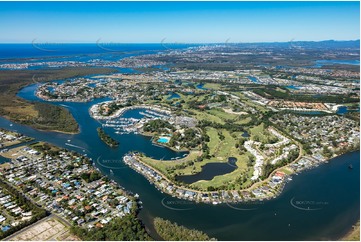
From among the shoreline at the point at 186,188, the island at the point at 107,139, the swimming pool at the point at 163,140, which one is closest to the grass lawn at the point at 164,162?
the shoreline at the point at 186,188

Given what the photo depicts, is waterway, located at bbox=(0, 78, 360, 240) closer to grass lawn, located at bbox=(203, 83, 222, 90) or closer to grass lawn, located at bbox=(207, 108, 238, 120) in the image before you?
grass lawn, located at bbox=(207, 108, 238, 120)

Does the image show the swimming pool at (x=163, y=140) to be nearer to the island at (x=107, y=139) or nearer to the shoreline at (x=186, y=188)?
the island at (x=107, y=139)

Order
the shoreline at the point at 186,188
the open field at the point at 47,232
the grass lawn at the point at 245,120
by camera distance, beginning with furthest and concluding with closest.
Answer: the grass lawn at the point at 245,120, the shoreline at the point at 186,188, the open field at the point at 47,232

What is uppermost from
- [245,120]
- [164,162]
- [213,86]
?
[213,86]

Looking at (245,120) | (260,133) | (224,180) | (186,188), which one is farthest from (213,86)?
(186,188)

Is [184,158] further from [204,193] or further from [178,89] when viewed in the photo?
[178,89]

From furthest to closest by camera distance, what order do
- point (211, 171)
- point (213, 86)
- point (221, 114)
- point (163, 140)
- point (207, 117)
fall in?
point (213, 86)
point (221, 114)
point (207, 117)
point (163, 140)
point (211, 171)

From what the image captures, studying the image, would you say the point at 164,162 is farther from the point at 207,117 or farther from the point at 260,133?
the point at 207,117

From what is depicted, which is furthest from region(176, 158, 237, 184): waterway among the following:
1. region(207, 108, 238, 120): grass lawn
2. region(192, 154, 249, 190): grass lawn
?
region(207, 108, 238, 120): grass lawn

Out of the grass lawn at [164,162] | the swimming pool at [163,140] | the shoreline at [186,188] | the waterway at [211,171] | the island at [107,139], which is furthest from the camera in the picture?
the swimming pool at [163,140]
